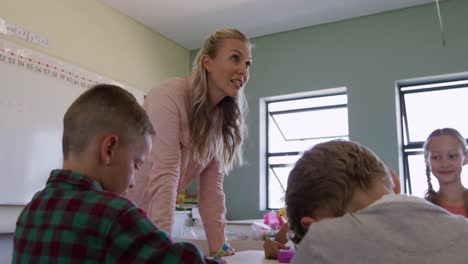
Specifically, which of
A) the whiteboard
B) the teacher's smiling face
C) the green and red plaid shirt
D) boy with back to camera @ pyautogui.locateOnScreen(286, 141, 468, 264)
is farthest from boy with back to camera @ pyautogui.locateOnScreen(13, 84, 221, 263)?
the whiteboard

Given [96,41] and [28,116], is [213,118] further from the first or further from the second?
[96,41]

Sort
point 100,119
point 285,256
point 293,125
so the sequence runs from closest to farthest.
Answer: point 100,119, point 285,256, point 293,125

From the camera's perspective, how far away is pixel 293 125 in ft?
13.2

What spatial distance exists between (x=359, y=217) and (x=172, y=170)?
799 mm

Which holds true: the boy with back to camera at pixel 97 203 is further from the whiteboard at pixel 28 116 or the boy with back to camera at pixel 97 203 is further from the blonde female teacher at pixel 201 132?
the whiteboard at pixel 28 116

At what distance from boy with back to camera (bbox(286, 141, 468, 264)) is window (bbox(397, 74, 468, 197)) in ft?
9.61

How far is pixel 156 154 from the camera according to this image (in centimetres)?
132

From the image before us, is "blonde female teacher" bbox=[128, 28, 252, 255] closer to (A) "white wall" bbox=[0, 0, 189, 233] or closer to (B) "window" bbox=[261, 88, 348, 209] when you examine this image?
(A) "white wall" bbox=[0, 0, 189, 233]

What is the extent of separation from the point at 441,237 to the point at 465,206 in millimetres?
1579

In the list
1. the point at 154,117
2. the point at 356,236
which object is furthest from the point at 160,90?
Answer: the point at 356,236

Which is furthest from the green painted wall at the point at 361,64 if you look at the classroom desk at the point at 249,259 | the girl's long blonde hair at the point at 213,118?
the classroom desk at the point at 249,259

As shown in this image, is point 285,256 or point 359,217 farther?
point 285,256

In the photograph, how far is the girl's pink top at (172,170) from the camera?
1.28m

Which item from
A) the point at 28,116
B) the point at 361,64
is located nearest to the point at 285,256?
the point at 28,116
